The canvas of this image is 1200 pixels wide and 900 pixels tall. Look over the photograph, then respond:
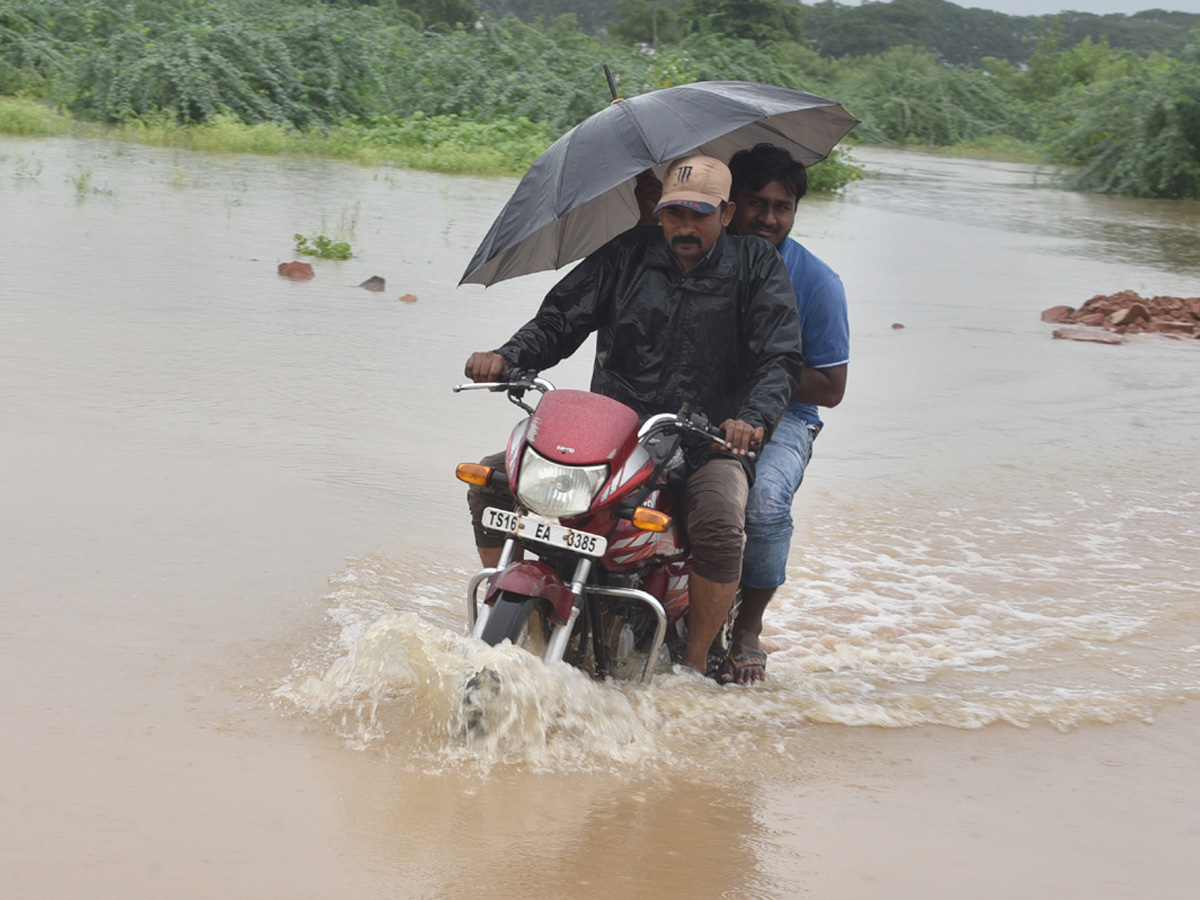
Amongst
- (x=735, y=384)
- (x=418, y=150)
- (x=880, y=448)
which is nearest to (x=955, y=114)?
(x=418, y=150)

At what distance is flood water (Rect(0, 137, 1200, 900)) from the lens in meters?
3.20

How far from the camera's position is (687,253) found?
3930 mm

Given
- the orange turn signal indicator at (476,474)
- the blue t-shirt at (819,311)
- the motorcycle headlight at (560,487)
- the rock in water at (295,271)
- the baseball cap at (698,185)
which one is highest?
the baseball cap at (698,185)

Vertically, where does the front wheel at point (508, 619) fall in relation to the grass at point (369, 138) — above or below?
below

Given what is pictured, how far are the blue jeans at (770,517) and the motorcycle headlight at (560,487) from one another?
758mm

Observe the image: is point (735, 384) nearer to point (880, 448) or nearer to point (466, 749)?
point (466, 749)

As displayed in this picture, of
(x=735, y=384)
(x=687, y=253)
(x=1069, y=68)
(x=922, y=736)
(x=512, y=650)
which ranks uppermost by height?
(x=1069, y=68)

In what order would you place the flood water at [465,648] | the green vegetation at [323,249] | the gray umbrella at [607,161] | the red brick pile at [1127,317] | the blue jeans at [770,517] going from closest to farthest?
the flood water at [465,648]
the gray umbrella at [607,161]
the blue jeans at [770,517]
the green vegetation at [323,249]
the red brick pile at [1127,317]

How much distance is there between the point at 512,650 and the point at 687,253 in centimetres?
129

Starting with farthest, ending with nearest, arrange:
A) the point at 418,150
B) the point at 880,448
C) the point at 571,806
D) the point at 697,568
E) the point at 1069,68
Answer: the point at 1069,68
the point at 418,150
the point at 880,448
the point at 697,568
the point at 571,806

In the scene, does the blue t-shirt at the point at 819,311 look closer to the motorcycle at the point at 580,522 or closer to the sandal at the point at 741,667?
the motorcycle at the point at 580,522

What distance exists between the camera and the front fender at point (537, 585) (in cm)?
354

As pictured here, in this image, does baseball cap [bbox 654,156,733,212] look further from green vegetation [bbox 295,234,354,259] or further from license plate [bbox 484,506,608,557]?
green vegetation [bbox 295,234,354,259]

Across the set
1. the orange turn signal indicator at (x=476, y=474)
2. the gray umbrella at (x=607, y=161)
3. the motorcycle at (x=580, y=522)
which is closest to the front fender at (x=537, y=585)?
the motorcycle at (x=580, y=522)
